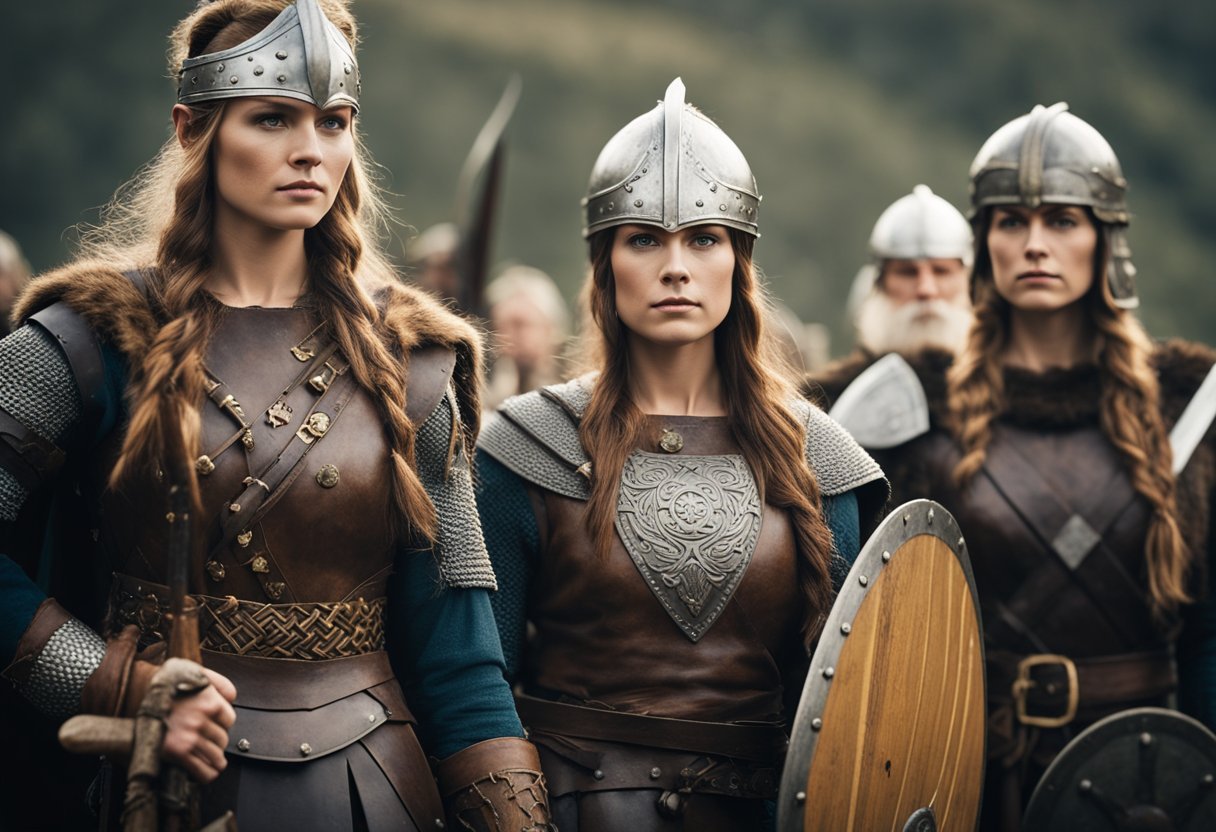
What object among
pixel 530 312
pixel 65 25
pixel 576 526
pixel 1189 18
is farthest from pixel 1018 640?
pixel 1189 18

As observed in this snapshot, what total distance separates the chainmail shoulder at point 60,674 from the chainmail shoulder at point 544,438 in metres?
1.16

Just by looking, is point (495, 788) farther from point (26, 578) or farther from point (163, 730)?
point (26, 578)

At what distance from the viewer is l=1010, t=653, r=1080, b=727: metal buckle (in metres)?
4.29

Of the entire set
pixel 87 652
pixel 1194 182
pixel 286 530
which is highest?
pixel 1194 182

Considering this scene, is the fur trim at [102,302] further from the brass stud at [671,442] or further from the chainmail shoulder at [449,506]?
the brass stud at [671,442]

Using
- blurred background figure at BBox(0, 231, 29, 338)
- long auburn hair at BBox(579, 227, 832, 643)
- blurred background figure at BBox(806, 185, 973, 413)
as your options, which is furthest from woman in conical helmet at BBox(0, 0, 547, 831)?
blurred background figure at BBox(0, 231, 29, 338)

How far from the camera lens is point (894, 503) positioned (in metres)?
4.43

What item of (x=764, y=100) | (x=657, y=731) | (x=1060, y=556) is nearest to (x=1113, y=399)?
(x=1060, y=556)

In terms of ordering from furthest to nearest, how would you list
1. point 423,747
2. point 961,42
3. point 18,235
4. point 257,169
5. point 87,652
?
point 961,42
point 18,235
point 423,747
point 257,169
point 87,652

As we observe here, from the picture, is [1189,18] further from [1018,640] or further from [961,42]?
[1018,640]

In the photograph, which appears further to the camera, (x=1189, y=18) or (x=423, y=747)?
(x=1189, y=18)

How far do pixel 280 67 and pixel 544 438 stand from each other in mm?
1136

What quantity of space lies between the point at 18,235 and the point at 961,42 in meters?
14.1

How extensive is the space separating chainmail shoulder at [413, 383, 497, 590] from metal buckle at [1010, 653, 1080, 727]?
187 centimetres
